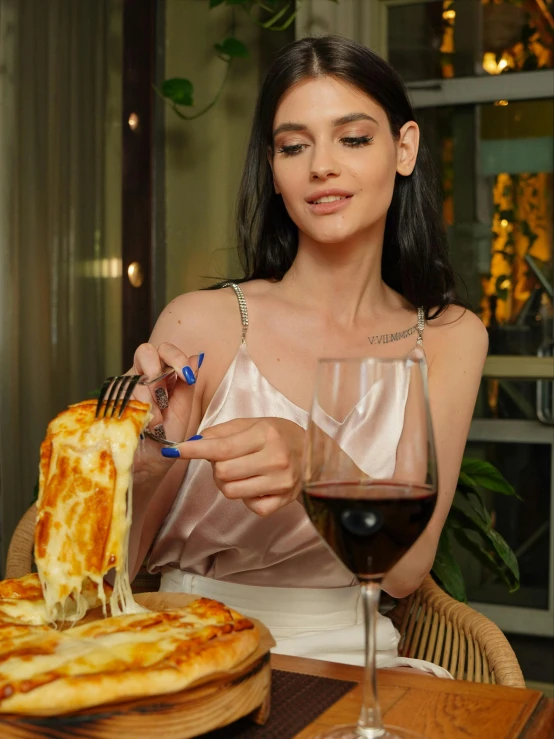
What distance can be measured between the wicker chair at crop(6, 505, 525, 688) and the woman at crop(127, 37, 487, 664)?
0.12 meters

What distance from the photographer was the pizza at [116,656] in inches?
27.6

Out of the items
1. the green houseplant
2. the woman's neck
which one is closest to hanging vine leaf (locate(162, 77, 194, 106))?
the woman's neck

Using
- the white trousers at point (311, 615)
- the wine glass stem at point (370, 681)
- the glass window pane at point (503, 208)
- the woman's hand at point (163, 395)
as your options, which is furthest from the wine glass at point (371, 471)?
the glass window pane at point (503, 208)

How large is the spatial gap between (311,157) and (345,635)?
81 cm

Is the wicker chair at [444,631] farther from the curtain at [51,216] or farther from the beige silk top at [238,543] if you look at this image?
the curtain at [51,216]

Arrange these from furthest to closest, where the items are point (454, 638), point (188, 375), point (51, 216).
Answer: point (51, 216) → point (454, 638) → point (188, 375)

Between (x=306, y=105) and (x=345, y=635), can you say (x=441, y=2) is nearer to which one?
(x=306, y=105)

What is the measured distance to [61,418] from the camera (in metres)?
0.98

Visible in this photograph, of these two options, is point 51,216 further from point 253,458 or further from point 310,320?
point 253,458

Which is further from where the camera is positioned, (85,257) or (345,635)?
(85,257)

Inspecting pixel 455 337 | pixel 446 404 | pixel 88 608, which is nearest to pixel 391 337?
pixel 455 337

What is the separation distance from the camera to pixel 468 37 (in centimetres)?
338

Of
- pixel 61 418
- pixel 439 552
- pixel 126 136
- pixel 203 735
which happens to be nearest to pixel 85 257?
pixel 126 136

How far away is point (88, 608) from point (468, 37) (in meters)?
2.96
